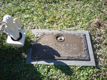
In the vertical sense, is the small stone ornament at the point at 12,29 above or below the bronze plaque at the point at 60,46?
above

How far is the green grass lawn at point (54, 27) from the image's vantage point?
9.03 feet

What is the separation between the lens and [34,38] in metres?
3.08

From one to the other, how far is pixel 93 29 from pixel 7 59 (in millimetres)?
2989

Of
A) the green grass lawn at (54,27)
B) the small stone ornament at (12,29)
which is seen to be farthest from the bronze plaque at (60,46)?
the small stone ornament at (12,29)

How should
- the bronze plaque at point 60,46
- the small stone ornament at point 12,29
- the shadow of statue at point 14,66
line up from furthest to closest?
1. the bronze plaque at point 60,46
2. the shadow of statue at point 14,66
3. the small stone ornament at point 12,29

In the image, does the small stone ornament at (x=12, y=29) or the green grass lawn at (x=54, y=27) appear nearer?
the small stone ornament at (x=12, y=29)

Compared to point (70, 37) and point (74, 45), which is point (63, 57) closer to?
point (74, 45)

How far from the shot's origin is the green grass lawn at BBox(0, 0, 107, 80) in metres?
2.75

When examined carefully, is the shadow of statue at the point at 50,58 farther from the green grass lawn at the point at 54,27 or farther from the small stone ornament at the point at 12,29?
the small stone ornament at the point at 12,29

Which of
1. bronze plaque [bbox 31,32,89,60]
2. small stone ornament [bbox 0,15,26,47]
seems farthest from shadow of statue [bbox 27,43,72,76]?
small stone ornament [bbox 0,15,26,47]

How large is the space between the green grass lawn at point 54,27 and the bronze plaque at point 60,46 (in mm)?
284

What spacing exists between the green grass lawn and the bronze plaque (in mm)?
284

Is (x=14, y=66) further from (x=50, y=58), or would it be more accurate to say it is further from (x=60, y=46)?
(x=60, y=46)

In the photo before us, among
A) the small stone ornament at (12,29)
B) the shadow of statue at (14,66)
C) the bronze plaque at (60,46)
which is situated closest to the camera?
the small stone ornament at (12,29)
